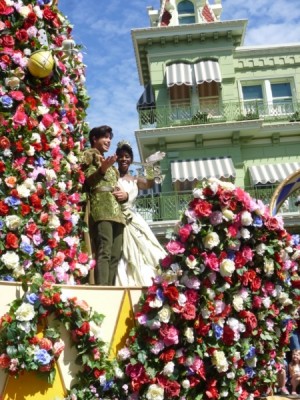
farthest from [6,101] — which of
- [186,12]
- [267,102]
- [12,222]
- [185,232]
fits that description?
[186,12]

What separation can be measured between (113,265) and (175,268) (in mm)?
1332

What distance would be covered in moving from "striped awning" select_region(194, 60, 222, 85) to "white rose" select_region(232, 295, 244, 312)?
14.4m

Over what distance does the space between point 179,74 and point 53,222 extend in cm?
1417

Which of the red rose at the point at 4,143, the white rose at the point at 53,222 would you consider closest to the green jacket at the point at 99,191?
the white rose at the point at 53,222

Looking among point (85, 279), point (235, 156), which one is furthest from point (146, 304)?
point (235, 156)

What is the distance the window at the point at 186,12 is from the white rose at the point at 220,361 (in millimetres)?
16903

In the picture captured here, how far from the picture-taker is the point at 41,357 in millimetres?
2666

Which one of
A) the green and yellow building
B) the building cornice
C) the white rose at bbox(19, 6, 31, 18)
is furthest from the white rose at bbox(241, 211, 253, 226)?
the building cornice

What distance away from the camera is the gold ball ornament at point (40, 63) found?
3.51m

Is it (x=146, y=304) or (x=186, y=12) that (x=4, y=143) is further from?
(x=186, y=12)

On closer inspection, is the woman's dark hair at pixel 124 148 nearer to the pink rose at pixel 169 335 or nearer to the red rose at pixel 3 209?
the red rose at pixel 3 209

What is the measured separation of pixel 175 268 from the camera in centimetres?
296

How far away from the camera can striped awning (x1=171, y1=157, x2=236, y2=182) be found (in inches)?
620

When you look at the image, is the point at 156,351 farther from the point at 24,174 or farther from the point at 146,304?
the point at 24,174
